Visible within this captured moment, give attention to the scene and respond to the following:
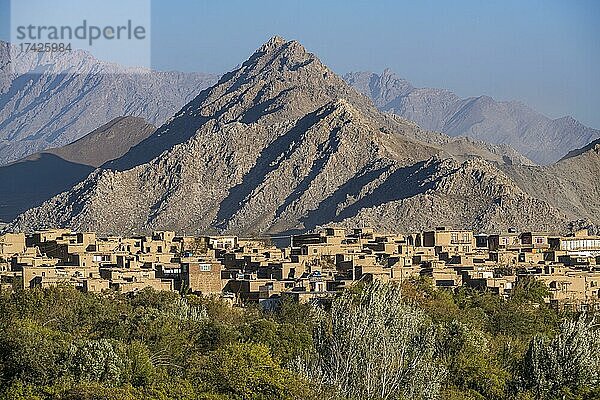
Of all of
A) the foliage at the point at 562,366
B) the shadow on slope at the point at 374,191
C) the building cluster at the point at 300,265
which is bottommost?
the foliage at the point at 562,366

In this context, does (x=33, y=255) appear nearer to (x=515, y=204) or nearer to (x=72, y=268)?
(x=72, y=268)

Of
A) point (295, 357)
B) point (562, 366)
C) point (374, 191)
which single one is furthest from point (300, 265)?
point (374, 191)

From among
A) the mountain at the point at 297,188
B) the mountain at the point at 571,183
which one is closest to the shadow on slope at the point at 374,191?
the mountain at the point at 297,188

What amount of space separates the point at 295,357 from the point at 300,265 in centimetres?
2764

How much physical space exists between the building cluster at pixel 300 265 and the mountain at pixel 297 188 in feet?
199

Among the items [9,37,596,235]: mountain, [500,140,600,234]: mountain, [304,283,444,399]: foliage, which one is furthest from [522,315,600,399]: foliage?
[500,140,600,234]: mountain

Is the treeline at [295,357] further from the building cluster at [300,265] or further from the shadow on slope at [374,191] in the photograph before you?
the shadow on slope at [374,191]

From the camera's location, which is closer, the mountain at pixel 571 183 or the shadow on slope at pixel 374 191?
the shadow on slope at pixel 374 191

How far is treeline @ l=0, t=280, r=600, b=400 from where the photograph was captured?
30.3 meters

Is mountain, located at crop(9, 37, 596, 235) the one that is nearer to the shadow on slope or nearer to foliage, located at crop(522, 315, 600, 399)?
the shadow on slope

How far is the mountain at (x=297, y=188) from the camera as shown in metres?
148

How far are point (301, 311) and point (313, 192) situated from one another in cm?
12065

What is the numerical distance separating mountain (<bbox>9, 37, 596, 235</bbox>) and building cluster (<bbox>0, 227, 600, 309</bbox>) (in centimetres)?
6063

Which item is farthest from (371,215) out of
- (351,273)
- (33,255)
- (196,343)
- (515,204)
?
(196,343)
